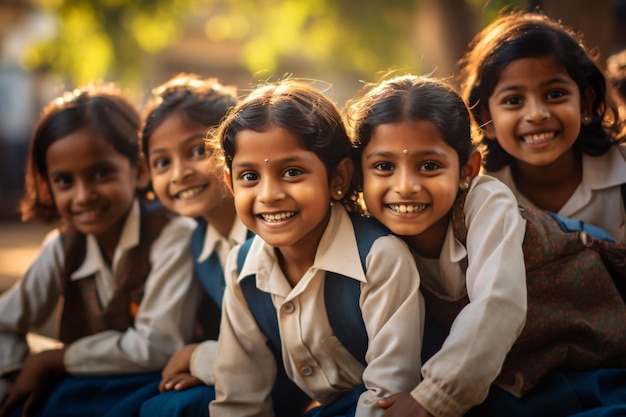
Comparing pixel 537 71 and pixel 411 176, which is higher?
pixel 537 71

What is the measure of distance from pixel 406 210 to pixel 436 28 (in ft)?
11.0

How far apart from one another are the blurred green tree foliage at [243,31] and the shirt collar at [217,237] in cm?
234

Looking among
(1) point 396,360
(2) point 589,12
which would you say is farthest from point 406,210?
(2) point 589,12

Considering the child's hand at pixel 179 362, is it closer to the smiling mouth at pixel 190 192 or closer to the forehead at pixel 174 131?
the smiling mouth at pixel 190 192

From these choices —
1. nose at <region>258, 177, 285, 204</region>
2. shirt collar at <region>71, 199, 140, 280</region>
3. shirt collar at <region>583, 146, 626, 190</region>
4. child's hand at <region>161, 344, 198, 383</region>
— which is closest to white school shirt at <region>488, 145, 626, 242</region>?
shirt collar at <region>583, 146, 626, 190</region>

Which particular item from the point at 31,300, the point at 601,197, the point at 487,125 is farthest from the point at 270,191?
the point at 31,300

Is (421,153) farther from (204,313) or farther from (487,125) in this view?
(204,313)

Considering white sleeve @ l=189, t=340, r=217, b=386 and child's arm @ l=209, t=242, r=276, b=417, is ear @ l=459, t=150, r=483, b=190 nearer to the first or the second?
child's arm @ l=209, t=242, r=276, b=417

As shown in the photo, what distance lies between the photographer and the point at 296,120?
72.5 inches

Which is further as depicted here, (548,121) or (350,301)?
(548,121)

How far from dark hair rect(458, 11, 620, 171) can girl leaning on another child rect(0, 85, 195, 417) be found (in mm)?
1242

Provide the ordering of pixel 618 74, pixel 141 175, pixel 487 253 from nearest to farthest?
pixel 487 253, pixel 141 175, pixel 618 74

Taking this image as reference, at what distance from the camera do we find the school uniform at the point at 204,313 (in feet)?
6.79

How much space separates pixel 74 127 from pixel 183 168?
50cm
